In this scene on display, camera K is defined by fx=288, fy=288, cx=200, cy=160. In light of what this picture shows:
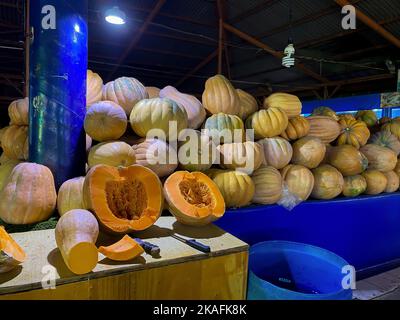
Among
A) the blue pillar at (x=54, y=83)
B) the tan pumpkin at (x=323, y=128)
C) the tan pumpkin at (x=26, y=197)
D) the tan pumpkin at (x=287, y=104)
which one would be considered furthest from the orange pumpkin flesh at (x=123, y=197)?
the tan pumpkin at (x=323, y=128)

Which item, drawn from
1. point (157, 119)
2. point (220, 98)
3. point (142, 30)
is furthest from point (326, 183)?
point (142, 30)

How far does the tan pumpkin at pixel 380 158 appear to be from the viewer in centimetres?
307

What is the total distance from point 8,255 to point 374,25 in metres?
7.99

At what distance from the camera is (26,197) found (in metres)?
1.46

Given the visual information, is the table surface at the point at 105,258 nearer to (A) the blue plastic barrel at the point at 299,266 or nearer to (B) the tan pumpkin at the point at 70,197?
(B) the tan pumpkin at the point at 70,197

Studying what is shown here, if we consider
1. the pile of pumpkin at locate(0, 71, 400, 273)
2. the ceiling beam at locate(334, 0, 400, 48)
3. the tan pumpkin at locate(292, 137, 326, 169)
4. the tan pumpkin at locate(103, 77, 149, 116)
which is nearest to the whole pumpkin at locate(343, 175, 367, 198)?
the pile of pumpkin at locate(0, 71, 400, 273)

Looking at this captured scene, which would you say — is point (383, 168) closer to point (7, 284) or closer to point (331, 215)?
point (331, 215)

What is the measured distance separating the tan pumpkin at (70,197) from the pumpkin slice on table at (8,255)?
17.4 inches

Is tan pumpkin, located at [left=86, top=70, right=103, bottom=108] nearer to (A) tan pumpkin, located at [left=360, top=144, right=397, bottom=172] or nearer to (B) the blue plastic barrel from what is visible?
(B) the blue plastic barrel

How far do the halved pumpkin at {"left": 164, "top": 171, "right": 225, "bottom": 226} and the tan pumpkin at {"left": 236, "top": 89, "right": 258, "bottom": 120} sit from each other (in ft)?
3.89

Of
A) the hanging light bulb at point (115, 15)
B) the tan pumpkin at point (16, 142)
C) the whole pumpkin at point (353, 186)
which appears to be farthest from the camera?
the hanging light bulb at point (115, 15)

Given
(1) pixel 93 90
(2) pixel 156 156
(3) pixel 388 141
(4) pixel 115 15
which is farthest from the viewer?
(4) pixel 115 15

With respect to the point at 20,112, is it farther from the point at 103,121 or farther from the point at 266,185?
the point at 266,185

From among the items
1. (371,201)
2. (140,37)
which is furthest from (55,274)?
(140,37)
